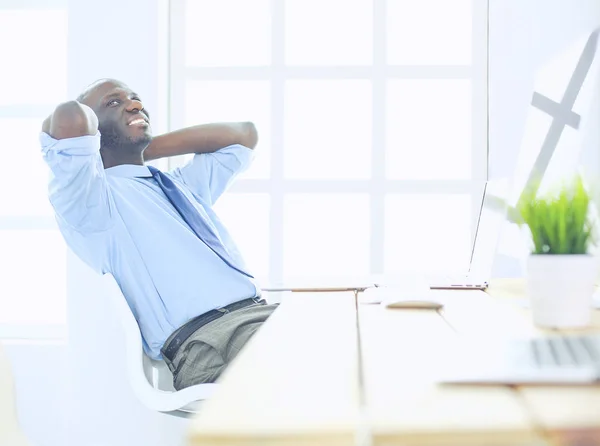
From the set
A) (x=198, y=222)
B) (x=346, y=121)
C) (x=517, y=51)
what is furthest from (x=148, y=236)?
(x=517, y=51)

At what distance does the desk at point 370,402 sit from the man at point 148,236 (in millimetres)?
893

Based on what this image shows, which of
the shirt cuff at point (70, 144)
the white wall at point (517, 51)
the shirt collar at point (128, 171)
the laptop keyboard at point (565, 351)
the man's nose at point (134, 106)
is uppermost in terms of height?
the white wall at point (517, 51)

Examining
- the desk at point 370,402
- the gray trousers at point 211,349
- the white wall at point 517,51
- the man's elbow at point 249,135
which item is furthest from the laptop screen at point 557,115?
the desk at point 370,402

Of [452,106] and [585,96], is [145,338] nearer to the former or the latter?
[452,106]

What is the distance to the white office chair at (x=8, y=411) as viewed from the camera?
155cm

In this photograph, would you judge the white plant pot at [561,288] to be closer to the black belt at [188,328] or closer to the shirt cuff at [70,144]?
the black belt at [188,328]

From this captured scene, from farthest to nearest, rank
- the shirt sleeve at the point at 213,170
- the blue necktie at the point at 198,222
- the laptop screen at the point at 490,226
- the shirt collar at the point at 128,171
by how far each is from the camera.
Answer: the shirt sleeve at the point at 213,170, the shirt collar at the point at 128,171, the blue necktie at the point at 198,222, the laptop screen at the point at 490,226

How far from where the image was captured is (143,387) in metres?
1.63

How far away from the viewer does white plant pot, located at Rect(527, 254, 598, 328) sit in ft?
3.27

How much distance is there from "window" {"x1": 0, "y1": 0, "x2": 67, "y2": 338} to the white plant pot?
2365 millimetres

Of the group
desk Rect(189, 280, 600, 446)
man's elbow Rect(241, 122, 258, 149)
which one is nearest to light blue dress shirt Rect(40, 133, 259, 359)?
man's elbow Rect(241, 122, 258, 149)

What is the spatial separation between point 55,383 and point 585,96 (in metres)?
2.37

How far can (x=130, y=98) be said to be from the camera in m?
2.30

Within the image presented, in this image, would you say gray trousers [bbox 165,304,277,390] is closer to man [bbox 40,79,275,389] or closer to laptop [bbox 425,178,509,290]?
man [bbox 40,79,275,389]
